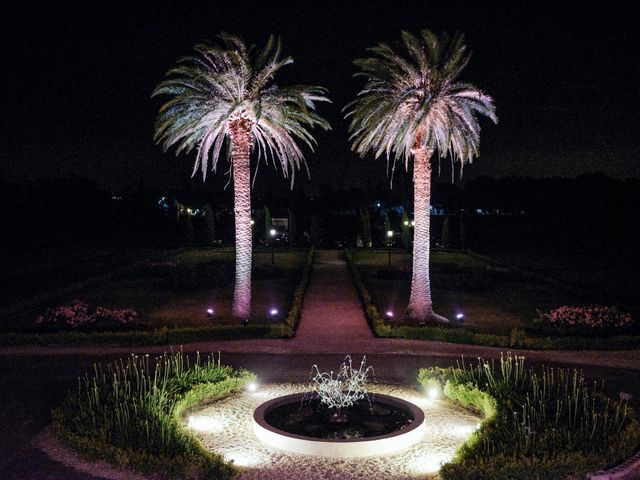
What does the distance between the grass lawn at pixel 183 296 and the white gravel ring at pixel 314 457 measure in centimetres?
774

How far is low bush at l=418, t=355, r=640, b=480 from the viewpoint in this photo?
800cm

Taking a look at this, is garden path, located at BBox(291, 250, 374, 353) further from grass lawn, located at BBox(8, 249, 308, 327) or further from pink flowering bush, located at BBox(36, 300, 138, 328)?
pink flowering bush, located at BBox(36, 300, 138, 328)

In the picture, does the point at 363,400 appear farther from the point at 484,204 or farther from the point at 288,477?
the point at 484,204

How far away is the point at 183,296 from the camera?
88.9ft

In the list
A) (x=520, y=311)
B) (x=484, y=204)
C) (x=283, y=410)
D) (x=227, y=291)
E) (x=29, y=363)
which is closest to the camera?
(x=283, y=410)

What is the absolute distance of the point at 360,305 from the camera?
2355 cm

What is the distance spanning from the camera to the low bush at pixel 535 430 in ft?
26.2

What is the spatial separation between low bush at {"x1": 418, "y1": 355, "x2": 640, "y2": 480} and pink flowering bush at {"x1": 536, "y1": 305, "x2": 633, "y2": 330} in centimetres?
756

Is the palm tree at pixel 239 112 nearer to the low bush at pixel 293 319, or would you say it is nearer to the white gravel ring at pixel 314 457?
the low bush at pixel 293 319

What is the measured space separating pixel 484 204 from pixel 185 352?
8656 cm

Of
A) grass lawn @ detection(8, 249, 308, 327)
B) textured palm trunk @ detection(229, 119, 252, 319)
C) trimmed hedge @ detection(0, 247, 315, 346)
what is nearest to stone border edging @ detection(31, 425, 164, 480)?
trimmed hedge @ detection(0, 247, 315, 346)

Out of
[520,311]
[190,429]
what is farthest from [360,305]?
[190,429]

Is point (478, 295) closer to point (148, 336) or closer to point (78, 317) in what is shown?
point (148, 336)

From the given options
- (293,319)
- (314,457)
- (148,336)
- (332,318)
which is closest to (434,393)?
(314,457)
